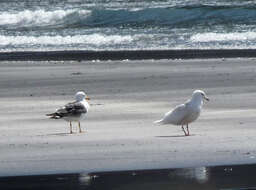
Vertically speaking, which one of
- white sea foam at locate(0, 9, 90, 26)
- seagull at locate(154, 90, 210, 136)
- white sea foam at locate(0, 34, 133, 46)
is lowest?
seagull at locate(154, 90, 210, 136)

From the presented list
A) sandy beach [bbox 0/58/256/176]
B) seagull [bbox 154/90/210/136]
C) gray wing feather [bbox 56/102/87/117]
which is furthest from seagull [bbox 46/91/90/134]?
seagull [bbox 154/90/210/136]

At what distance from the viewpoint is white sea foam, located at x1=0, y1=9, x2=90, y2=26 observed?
3894 cm

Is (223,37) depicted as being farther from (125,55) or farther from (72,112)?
(72,112)

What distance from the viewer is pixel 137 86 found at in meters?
17.7

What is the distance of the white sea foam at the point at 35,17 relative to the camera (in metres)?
38.9

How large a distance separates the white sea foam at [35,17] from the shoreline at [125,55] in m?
13.2

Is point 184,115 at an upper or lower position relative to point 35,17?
lower

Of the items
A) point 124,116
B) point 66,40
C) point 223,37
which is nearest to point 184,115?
point 124,116

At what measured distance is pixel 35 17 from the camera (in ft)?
130

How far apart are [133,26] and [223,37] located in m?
6.15

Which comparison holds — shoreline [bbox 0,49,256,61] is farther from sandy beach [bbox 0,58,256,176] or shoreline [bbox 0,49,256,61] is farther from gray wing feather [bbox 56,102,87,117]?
gray wing feather [bbox 56,102,87,117]

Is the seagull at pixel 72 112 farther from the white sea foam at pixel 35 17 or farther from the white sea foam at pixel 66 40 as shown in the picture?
the white sea foam at pixel 35 17

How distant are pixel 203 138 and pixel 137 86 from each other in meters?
5.89

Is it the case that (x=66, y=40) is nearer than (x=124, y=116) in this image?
No
